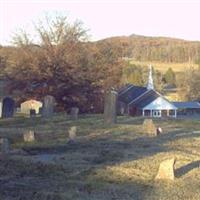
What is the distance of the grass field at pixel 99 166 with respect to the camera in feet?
44.9

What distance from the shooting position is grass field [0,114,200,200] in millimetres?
13688

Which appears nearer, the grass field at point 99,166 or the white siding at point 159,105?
the grass field at point 99,166

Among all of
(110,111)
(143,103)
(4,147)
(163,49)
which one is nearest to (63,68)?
(143,103)

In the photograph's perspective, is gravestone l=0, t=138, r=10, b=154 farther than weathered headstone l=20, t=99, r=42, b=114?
No

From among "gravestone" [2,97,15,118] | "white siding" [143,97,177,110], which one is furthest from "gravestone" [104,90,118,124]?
"white siding" [143,97,177,110]

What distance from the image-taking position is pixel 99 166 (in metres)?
17.5

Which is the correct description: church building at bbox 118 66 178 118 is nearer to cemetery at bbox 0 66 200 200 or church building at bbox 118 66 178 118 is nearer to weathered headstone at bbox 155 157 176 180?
cemetery at bbox 0 66 200 200

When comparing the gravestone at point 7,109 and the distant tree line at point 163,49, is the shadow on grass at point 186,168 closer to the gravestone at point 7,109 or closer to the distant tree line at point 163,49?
the gravestone at point 7,109

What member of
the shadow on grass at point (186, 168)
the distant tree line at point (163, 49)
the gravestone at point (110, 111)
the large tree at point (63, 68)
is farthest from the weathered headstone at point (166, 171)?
the distant tree line at point (163, 49)

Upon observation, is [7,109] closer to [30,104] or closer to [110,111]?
[30,104]

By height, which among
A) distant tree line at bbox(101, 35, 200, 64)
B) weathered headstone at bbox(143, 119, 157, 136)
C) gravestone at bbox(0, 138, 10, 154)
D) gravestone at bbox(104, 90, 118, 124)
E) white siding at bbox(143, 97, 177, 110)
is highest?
distant tree line at bbox(101, 35, 200, 64)

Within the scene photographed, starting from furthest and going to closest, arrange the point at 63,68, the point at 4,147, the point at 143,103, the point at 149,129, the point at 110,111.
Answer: the point at 143,103 → the point at 63,68 → the point at 110,111 → the point at 149,129 → the point at 4,147

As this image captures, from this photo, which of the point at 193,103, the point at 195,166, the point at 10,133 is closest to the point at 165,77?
the point at 193,103

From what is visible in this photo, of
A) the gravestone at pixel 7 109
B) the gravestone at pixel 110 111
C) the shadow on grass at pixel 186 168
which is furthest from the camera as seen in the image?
the gravestone at pixel 7 109
